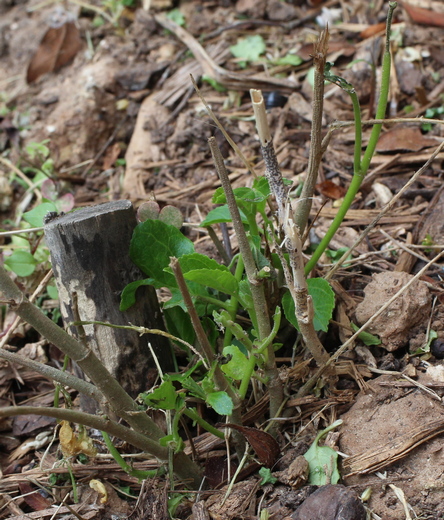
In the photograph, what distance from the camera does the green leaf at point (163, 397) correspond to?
1.32m

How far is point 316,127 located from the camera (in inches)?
56.2

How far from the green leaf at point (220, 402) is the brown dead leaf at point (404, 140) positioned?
160 cm

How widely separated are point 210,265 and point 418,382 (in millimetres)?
694

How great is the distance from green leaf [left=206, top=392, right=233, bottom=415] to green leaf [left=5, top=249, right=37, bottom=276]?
45.6 inches

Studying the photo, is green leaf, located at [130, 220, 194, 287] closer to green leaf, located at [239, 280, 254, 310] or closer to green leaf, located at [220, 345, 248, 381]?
green leaf, located at [239, 280, 254, 310]

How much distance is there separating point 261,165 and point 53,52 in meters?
1.77

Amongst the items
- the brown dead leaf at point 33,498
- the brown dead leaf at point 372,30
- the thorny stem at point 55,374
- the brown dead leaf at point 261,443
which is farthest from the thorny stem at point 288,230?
the brown dead leaf at point 372,30

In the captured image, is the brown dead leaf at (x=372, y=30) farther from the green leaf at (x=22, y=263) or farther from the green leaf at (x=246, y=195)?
the green leaf at (x=22, y=263)

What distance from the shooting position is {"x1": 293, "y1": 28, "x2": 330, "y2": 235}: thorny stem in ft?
4.11

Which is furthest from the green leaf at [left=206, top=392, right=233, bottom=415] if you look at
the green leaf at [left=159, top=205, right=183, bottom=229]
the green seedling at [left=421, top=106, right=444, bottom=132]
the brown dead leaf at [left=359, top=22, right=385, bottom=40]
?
the brown dead leaf at [left=359, top=22, right=385, bottom=40]

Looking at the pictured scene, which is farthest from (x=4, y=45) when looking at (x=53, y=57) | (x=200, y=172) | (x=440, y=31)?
(x=440, y=31)

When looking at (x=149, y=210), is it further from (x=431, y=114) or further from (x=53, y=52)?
(x=53, y=52)

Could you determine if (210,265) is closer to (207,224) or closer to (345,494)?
(207,224)

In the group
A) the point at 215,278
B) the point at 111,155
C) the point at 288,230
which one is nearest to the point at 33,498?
Result: the point at 215,278
